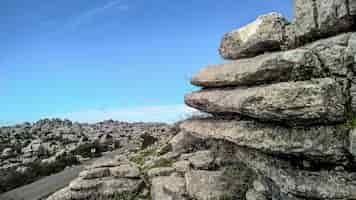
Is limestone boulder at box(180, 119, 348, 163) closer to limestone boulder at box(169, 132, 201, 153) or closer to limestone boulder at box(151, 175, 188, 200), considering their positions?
limestone boulder at box(151, 175, 188, 200)

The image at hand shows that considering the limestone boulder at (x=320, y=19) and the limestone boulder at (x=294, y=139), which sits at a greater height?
the limestone boulder at (x=320, y=19)

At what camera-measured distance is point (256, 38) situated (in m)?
9.52

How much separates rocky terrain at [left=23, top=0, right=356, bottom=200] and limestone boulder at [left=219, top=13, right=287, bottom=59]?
3 cm

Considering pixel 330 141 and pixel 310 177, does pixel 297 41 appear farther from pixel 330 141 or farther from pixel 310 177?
pixel 310 177

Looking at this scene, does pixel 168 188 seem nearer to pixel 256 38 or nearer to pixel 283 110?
pixel 283 110

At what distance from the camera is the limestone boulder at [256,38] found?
29.8 feet

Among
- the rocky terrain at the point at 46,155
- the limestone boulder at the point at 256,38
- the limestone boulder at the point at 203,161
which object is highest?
the limestone boulder at the point at 256,38

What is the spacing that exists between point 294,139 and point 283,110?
736mm

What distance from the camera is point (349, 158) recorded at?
6352 millimetres

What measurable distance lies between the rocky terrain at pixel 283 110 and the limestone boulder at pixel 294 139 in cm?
2

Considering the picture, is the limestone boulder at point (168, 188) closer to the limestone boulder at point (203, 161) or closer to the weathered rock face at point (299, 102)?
the limestone boulder at point (203, 161)

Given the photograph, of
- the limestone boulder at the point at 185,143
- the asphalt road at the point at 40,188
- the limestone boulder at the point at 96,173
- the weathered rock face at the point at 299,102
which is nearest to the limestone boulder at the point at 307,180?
the weathered rock face at the point at 299,102

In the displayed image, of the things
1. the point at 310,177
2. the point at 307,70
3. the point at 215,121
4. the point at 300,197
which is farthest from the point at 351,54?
the point at 215,121

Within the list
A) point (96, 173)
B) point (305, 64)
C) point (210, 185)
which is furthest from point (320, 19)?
point (96, 173)
